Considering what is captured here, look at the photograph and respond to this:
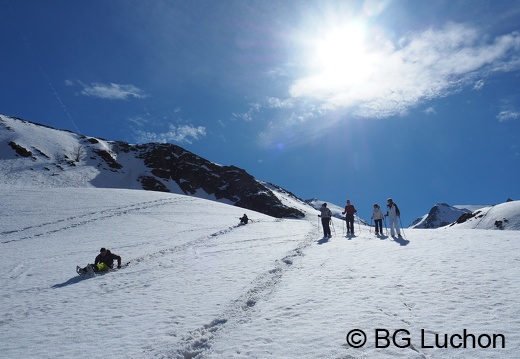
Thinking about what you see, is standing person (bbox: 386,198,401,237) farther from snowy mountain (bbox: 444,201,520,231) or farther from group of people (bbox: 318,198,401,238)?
snowy mountain (bbox: 444,201,520,231)

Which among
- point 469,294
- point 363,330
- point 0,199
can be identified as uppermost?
point 0,199

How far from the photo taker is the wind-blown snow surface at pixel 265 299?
22.3ft

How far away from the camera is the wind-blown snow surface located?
22.3 feet

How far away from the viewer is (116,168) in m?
116

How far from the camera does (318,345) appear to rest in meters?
6.52

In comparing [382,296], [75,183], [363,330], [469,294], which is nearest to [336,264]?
[382,296]

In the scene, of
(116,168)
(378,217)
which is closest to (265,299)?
(378,217)

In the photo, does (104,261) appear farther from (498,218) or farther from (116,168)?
(116,168)

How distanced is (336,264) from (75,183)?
97.1 meters

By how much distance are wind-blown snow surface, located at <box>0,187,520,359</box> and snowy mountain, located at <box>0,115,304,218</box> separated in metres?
83.5

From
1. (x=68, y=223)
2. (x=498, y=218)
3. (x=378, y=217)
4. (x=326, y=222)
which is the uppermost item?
(x=498, y=218)

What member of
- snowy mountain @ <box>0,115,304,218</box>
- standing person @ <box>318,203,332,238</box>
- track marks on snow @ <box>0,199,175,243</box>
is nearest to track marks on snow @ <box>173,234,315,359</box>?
standing person @ <box>318,203,332,238</box>

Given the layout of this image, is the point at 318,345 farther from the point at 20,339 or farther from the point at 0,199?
the point at 0,199

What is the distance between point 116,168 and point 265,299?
118586 millimetres
